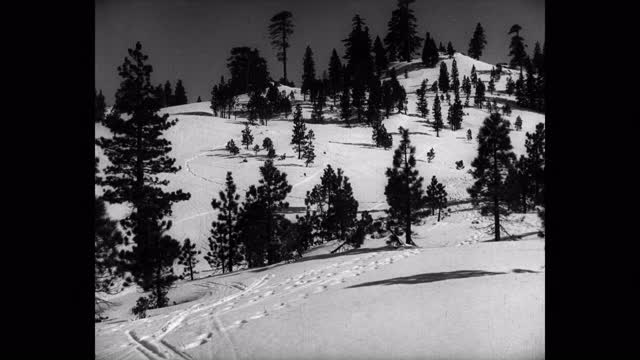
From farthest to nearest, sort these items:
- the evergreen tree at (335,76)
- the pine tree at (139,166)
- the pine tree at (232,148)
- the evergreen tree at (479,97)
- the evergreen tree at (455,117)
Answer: the evergreen tree at (335,76)
the evergreen tree at (479,97)
the evergreen tree at (455,117)
the pine tree at (232,148)
the pine tree at (139,166)

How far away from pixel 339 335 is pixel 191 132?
6813cm

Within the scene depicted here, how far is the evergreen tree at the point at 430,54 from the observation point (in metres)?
109

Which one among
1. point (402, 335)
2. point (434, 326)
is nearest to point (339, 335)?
point (402, 335)

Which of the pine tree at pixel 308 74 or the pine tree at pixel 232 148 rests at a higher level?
the pine tree at pixel 308 74

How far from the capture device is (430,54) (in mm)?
110375

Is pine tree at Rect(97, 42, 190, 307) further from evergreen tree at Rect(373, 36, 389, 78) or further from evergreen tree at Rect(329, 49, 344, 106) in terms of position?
evergreen tree at Rect(373, 36, 389, 78)

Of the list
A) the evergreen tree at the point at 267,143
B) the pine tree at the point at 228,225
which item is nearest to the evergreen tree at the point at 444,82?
the evergreen tree at the point at 267,143

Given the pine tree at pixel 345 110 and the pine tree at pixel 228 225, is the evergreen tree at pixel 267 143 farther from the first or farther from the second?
the pine tree at pixel 345 110

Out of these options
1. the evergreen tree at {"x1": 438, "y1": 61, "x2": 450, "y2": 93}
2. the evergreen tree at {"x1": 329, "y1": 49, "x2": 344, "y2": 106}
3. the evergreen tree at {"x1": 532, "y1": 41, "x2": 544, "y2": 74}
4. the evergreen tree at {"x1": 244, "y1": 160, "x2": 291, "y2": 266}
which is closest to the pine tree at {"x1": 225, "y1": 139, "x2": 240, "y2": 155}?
the evergreen tree at {"x1": 244, "y1": 160, "x2": 291, "y2": 266}

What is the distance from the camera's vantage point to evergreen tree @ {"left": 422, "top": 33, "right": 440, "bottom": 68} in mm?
109312

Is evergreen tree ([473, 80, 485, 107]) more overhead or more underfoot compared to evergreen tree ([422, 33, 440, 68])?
more underfoot
